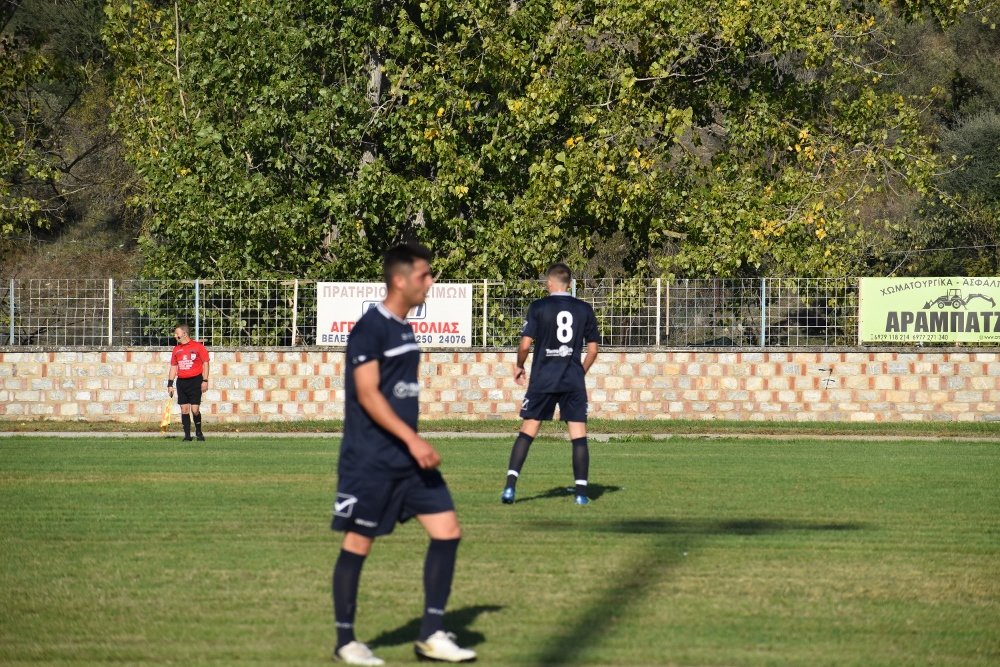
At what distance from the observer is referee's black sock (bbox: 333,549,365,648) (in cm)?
712

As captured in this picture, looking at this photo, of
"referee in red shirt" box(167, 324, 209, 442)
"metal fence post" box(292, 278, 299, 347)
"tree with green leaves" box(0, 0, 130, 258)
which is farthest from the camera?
"tree with green leaves" box(0, 0, 130, 258)

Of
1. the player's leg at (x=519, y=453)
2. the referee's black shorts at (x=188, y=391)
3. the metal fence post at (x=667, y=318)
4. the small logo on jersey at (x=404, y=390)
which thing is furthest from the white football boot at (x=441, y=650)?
the metal fence post at (x=667, y=318)

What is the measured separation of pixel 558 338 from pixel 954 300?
16.2 m

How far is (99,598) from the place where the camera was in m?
8.82

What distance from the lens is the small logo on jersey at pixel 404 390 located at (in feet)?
23.7

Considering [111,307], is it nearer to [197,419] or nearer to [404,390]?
[197,419]

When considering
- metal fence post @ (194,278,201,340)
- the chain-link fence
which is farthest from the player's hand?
metal fence post @ (194,278,201,340)

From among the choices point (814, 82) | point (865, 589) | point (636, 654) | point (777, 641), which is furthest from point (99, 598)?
point (814, 82)

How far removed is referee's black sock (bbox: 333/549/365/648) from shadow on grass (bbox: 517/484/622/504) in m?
6.85

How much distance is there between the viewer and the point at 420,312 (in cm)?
2827

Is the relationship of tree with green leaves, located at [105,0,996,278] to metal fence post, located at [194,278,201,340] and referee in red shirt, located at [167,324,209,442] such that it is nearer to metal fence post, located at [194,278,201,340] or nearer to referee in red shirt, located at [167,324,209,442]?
metal fence post, located at [194,278,201,340]

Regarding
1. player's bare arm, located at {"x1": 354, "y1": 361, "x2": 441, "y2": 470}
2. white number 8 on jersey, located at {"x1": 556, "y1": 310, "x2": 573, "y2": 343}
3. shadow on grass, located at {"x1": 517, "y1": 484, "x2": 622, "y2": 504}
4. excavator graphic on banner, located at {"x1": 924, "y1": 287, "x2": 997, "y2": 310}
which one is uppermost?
excavator graphic on banner, located at {"x1": 924, "y1": 287, "x2": 997, "y2": 310}

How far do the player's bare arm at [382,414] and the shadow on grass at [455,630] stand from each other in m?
1.12

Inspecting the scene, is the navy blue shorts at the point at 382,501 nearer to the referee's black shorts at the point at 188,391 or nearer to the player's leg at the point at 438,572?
the player's leg at the point at 438,572
